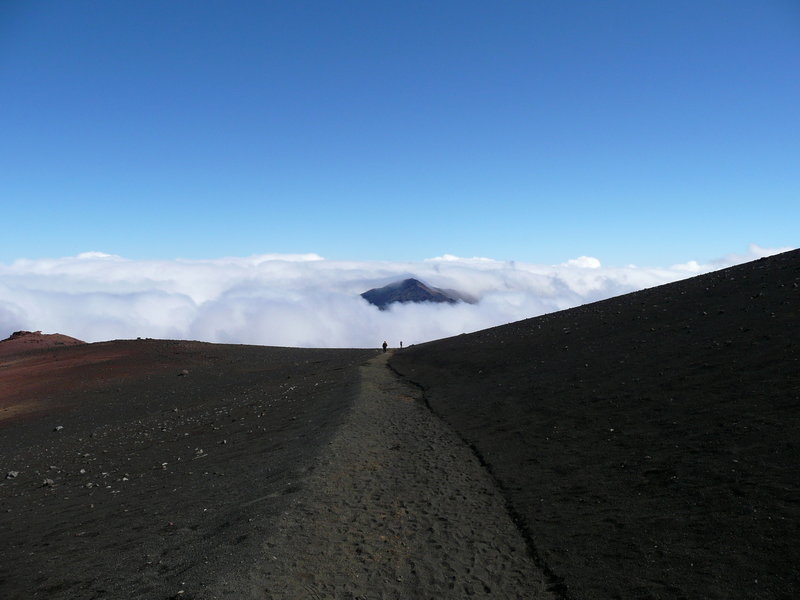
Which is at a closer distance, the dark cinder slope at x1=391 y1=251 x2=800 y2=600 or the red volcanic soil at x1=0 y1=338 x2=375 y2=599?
the dark cinder slope at x1=391 y1=251 x2=800 y2=600

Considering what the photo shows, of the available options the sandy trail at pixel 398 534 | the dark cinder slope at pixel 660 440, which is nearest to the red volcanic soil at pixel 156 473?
the sandy trail at pixel 398 534

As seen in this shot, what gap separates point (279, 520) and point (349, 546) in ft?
5.47

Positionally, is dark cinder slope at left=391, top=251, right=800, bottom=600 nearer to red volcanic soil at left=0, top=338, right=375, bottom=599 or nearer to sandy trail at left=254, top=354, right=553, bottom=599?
sandy trail at left=254, top=354, right=553, bottom=599

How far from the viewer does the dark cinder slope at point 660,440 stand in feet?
30.0

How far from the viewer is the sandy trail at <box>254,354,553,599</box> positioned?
911 cm

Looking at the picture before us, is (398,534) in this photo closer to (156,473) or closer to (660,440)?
(660,440)

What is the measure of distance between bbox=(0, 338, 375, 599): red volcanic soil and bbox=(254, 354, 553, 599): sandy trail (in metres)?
0.72

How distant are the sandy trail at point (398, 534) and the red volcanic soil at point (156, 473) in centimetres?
72

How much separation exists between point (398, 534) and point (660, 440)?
8.00 metres

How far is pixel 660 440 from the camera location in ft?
46.9

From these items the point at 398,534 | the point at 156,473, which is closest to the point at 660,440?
the point at 398,534

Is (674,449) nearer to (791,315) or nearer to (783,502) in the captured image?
(783,502)

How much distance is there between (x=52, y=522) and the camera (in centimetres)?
1360

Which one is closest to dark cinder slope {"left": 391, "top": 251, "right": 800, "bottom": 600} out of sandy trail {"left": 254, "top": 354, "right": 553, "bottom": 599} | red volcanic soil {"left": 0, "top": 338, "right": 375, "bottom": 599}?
sandy trail {"left": 254, "top": 354, "right": 553, "bottom": 599}
